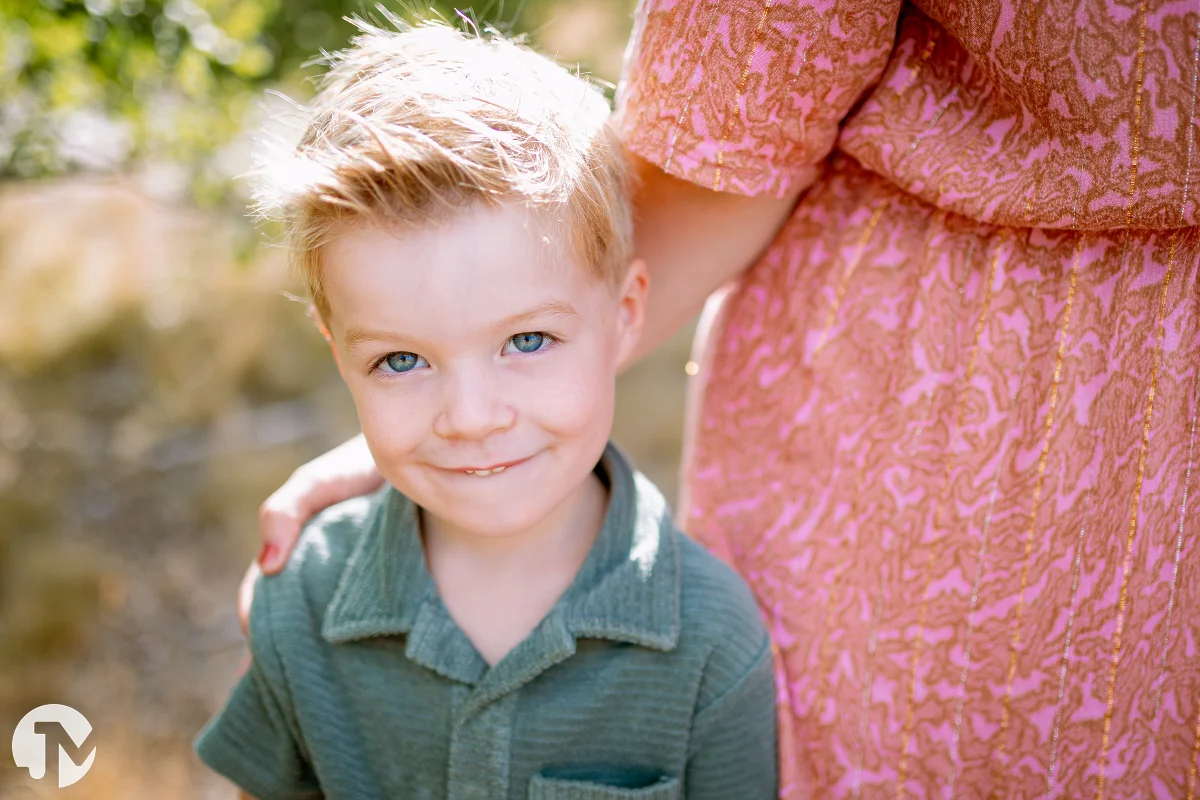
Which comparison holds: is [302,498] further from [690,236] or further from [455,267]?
[690,236]

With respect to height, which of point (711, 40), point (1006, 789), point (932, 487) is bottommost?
point (1006, 789)

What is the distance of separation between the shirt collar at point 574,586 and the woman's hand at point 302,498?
12 cm

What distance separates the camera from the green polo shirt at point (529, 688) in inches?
49.5

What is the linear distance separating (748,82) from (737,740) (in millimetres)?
808

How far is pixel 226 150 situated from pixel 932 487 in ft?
8.01

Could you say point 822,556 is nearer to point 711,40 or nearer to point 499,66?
point 711,40

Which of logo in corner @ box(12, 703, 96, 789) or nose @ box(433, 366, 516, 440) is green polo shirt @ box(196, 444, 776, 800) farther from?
logo in corner @ box(12, 703, 96, 789)

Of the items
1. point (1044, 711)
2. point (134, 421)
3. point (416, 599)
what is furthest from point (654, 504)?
point (134, 421)

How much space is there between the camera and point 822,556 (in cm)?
130

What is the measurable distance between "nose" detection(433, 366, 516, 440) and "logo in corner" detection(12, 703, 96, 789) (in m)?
1.47

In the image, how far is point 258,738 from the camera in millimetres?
1393

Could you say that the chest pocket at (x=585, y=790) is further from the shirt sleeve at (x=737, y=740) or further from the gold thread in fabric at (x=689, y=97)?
the gold thread in fabric at (x=689, y=97)

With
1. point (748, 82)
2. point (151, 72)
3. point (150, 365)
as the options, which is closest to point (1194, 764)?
point (748, 82)

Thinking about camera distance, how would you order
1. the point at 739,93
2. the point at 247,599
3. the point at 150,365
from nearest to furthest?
the point at 739,93 → the point at 247,599 → the point at 150,365
